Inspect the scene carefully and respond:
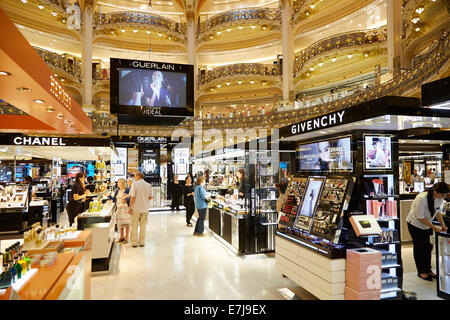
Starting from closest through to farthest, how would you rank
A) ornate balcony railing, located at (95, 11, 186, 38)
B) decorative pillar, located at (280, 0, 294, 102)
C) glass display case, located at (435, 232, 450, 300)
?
glass display case, located at (435, 232, 450, 300) < decorative pillar, located at (280, 0, 294, 102) < ornate balcony railing, located at (95, 11, 186, 38)

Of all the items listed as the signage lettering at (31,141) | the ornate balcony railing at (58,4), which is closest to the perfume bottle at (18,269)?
the signage lettering at (31,141)

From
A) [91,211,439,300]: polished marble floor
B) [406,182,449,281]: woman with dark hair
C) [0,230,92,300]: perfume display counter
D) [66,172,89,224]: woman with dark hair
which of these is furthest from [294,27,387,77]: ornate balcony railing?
[0,230,92,300]: perfume display counter

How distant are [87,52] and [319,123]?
62.5 ft

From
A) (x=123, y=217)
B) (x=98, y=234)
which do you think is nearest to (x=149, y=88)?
(x=123, y=217)

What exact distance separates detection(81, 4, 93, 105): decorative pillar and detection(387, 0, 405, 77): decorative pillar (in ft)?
55.4

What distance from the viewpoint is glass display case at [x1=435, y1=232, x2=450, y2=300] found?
12.4 feet

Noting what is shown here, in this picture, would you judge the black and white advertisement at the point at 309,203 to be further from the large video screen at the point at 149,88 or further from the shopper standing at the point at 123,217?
the large video screen at the point at 149,88

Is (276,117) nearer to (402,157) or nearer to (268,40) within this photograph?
(268,40)

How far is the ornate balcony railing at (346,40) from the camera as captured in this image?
15.8 meters

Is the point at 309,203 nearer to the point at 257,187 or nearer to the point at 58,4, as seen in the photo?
the point at 257,187

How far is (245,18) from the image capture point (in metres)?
20.8

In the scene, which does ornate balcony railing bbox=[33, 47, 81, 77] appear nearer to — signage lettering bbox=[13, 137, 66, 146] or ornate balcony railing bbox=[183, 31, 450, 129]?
ornate balcony railing bbox=[183, 31, 450, 129]

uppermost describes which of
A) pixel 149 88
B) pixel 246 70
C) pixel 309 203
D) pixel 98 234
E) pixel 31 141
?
pixel 246 70
